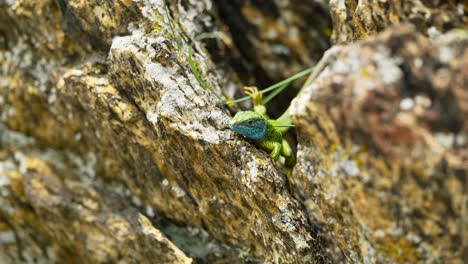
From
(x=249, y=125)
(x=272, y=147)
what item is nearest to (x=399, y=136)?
(x=249, y=125)

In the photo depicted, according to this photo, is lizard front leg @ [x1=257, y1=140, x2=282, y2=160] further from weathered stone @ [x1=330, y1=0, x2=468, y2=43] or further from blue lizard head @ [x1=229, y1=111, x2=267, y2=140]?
weathered stone @ [x1=330, y1=0, x2=468, y2=43]

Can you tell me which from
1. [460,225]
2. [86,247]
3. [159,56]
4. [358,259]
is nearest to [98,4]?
[159,56]

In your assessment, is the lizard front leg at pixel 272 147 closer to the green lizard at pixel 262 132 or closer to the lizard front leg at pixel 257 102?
the green lizard at pixel 262 132

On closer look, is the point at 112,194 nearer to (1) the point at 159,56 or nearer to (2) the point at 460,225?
(1) the point at 159,56

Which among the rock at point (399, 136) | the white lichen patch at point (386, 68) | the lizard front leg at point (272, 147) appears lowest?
the lizard front leg at point (272, 147)

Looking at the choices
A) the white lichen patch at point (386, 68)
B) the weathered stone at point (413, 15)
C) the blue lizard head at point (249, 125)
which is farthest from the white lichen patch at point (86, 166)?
the white lichen patch at point (386, 68)

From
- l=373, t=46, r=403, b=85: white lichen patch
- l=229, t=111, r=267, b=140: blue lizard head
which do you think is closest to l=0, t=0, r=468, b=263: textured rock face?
l=373, t=46, r=403, b=85: white lichen patch
